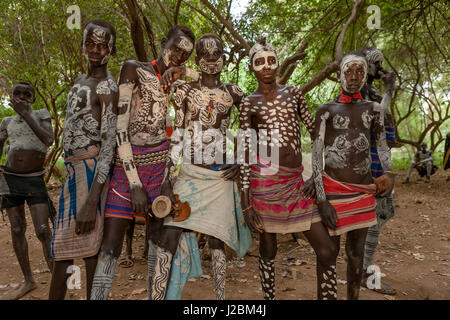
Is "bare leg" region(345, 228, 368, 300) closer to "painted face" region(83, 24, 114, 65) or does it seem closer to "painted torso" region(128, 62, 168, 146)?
"painted torso" region(128, 62, 168, 146)

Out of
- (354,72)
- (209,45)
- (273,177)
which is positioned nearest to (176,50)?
(209,45)

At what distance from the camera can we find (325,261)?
2219 mm

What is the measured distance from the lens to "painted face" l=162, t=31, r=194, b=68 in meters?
2.43

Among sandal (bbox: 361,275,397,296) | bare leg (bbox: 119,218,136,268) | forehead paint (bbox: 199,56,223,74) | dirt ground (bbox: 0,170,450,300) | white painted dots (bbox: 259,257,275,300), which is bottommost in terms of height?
dirt ground (bbox: 0,170,450,300)

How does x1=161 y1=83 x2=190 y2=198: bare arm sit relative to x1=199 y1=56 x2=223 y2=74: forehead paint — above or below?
below

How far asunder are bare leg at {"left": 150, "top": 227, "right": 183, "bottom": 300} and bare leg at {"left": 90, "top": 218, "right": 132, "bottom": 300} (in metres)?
0.28

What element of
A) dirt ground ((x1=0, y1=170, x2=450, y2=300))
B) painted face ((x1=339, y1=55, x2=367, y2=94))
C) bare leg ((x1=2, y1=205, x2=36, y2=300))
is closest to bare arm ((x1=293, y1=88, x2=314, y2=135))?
painted face ((x1=339, y1=55, x2=367, y2=94))

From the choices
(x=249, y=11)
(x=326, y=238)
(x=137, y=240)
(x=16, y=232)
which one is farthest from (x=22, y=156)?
(x=249, y=11)

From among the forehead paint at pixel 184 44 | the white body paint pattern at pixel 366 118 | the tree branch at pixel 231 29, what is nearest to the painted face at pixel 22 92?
the forehead paint at pixel 184 44

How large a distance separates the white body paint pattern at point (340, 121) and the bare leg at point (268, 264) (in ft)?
3.16

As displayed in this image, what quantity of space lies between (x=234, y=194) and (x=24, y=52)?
6.53 metres

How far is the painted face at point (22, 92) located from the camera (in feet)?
10.6

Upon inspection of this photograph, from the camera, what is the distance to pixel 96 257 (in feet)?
7.05

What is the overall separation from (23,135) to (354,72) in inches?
130
